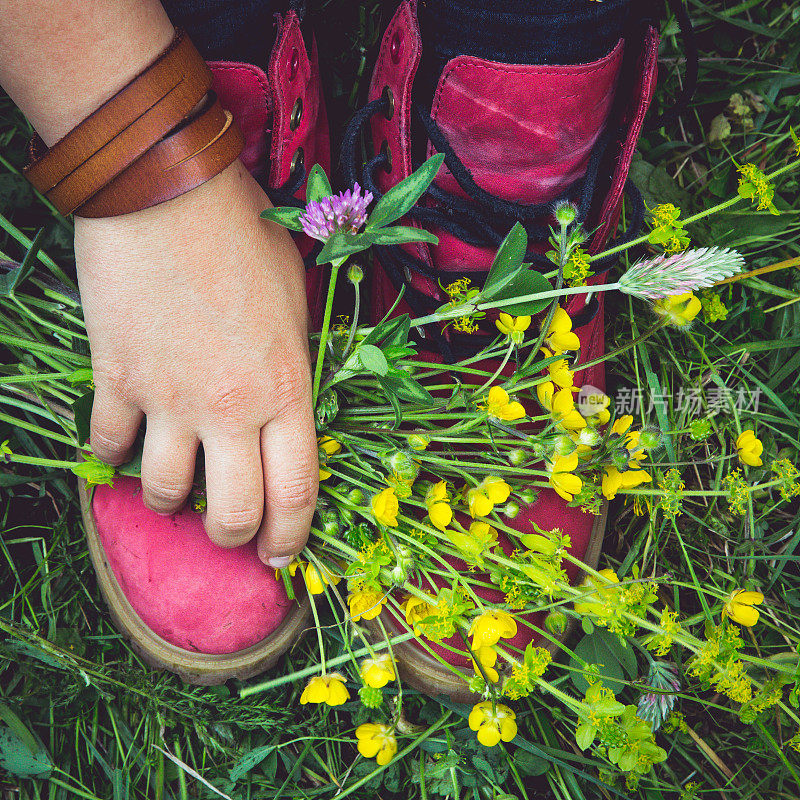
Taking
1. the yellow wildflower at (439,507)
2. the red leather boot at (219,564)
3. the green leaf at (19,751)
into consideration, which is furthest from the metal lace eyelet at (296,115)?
the green leaf at (19,751)

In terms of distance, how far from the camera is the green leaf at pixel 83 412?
25.0 inches

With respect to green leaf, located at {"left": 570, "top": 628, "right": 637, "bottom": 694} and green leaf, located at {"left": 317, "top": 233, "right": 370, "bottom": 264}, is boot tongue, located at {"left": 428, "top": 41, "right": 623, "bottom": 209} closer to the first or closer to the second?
green leaf, located at {"left": 317, "top": 233, "right": 370, "bottom": 264}

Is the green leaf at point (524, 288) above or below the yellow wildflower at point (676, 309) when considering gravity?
above

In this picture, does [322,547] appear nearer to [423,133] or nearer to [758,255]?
[423,133]

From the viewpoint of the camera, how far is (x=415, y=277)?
0.77m

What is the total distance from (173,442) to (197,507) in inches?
4.8

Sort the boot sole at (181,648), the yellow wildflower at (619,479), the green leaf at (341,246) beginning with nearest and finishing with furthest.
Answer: the green leaf at (341,246) → the yellow wildflower at (619,479) → the boot sole at (181,648)

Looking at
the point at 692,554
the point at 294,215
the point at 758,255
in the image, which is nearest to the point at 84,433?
the point at 294,215

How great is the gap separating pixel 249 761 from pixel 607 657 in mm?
467

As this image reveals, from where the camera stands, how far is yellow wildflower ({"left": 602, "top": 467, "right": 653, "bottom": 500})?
0.68 metres

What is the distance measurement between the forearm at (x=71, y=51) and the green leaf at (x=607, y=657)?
77 cm

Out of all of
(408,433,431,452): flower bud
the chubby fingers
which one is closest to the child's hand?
the chubby fingers

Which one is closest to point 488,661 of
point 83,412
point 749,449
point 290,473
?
point 290,473

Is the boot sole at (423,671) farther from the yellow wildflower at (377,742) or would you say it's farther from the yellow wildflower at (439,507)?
the yellow wildflower at (439,507)
